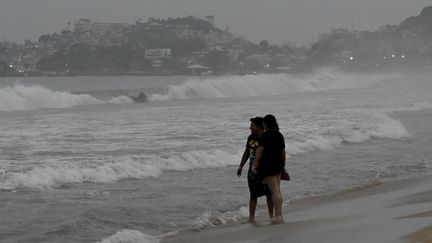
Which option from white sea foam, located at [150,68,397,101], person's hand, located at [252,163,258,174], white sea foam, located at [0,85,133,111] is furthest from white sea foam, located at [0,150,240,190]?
white sea foam, located at [150,68,397,101]

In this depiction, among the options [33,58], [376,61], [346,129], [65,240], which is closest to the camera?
[65,240]

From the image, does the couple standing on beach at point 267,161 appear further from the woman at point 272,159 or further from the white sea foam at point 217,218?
the white sea foam at point 217,218

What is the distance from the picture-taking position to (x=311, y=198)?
1289cm

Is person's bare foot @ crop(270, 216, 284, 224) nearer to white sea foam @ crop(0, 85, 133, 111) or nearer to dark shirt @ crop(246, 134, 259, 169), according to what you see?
dark shirt @ crop(246, 134, 259, 169)

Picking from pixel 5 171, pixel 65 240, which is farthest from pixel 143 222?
pixel 5 171

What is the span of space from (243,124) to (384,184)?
14338 mm

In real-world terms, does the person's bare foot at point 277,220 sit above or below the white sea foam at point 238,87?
above

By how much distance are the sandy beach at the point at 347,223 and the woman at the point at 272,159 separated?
0.37 meters

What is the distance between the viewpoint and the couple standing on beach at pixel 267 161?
33.1 ft

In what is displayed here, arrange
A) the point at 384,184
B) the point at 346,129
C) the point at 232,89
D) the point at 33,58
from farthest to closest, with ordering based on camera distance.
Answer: the point at 33,58, the point at 232,89, the point at 346,129, the point at 384,184

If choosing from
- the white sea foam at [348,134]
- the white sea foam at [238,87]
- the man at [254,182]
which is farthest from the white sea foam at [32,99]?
the man at [254,182]

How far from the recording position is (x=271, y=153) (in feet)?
33.2

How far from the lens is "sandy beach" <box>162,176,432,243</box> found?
869 centimetres

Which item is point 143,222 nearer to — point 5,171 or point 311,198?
point 311,198
